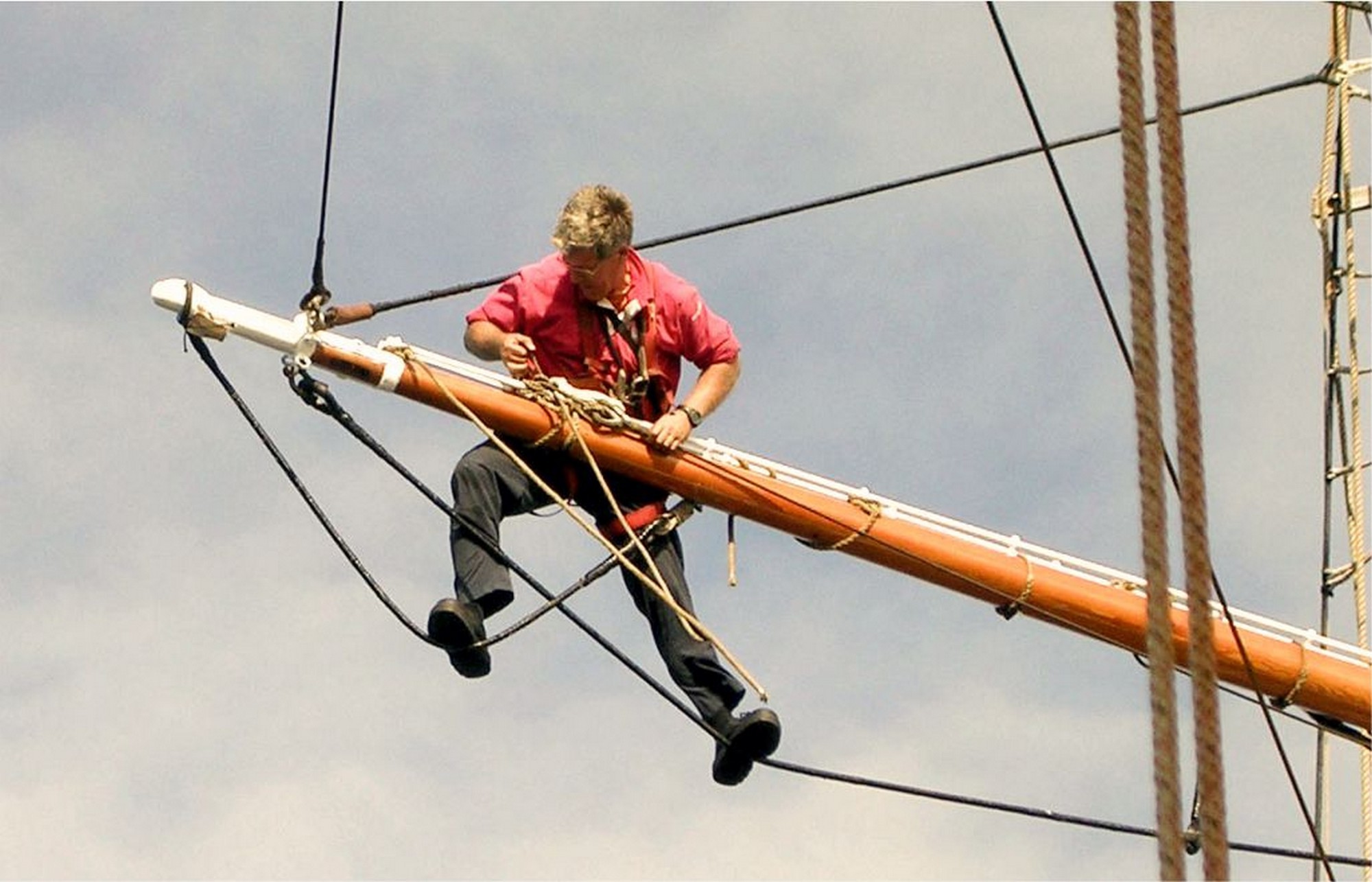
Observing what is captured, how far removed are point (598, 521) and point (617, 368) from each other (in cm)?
50

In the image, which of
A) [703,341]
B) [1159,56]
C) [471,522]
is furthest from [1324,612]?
[1159,56]

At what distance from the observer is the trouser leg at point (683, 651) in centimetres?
817

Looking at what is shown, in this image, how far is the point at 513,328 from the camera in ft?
28.2

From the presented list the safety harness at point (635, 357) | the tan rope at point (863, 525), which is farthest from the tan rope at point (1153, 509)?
the tan rope at point (863, 525)

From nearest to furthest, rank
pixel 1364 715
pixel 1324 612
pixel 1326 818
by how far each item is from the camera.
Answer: pixel 1364 715
pixel 1326 818
pixel 1324 612

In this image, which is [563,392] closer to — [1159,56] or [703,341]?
[703,341]

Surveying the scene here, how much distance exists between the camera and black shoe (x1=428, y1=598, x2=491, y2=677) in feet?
25.6

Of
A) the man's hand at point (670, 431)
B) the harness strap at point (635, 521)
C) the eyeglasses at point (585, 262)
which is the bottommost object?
the harness strap at point (635, 521)

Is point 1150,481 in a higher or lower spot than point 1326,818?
lower

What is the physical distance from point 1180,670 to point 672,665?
2.36 meters

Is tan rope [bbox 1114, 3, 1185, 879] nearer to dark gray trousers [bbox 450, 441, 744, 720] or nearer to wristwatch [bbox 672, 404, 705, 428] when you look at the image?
dark gray trousers [bbox 450, 441, 744, 720]

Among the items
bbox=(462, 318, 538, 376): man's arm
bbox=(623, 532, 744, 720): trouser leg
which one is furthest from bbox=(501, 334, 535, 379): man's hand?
bbox=(623, 532, 744, 720): trouser leg

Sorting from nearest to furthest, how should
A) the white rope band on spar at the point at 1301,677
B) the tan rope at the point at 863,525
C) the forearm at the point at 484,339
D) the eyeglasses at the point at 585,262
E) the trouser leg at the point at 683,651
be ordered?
the trouser leg at the point at 683,651 < the eyeglasses at the point at 585,262 < the forearm at the point at 484,339 < the tan rope at the point at 863,525 < the white rope band on spar at the point at 1301,677

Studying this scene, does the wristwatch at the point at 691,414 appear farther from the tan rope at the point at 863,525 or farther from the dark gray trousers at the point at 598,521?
the tan rope at the point at 863,525
